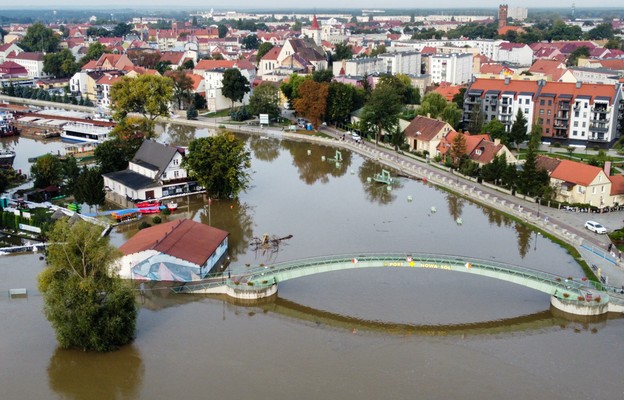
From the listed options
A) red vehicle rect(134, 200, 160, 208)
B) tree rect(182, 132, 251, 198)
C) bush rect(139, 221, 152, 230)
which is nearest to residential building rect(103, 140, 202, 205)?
red vehicle rect(134, 200, 160, 208)

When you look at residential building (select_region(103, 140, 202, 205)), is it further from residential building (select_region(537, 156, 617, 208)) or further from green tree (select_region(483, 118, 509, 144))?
green tree (select_region(483, 118, 509, 144))

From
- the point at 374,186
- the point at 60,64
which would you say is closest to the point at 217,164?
the point at 374,186

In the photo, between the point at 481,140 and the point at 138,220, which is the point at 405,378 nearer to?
the point at 138,220

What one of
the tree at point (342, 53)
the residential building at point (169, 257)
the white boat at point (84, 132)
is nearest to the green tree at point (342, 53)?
the tree at point (342, 53)

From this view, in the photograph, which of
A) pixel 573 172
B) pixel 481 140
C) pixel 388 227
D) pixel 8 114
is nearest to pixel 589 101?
pixel 481 140

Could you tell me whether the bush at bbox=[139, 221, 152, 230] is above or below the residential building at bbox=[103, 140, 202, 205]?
A: below

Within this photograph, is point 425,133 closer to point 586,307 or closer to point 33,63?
point 586,307
